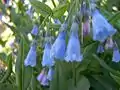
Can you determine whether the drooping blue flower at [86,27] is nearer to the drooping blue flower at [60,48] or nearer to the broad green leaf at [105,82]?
the drooping blue flower at [60,48]

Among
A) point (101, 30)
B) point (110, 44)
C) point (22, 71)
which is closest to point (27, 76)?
point (22, 71)

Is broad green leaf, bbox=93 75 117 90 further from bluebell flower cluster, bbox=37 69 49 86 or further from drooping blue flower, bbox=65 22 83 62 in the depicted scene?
drooping blue flower, bbox=65 22 83 62

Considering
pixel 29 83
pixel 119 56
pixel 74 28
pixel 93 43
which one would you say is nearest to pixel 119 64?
pixel 93 43

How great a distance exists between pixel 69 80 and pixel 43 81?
12 centimetres

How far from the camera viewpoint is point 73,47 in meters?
1.15

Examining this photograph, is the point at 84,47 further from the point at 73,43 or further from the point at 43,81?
the point at 73,43

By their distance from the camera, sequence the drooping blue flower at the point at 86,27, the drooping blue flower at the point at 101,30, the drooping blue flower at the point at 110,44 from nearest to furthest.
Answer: the drooping blue flower at the point at 101,30 < the drooping blue flower at the point at 86,27 < the drooping blue flower at the point at 110,44

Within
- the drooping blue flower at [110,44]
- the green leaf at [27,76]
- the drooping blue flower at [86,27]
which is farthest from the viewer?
the green leaf at [27,76]

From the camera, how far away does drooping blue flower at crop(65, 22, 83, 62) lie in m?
1.15

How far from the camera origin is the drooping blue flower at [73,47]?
1.15 meters

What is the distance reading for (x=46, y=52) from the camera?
132cm

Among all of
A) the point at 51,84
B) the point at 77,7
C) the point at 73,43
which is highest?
the point at 77,7

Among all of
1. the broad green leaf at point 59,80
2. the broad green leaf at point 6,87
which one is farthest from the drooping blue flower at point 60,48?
the broad green leaf at point 6,87

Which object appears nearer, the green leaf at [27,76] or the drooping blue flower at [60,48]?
the drooping blue flower at [60,48]
